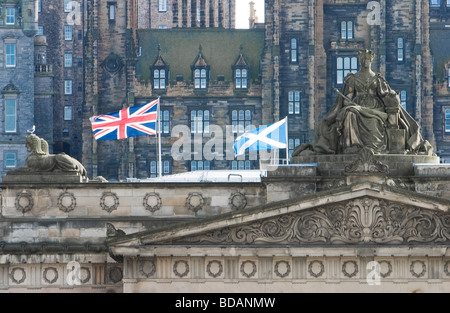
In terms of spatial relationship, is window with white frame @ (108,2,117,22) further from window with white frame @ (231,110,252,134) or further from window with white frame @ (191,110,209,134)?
window with white frame @ (231,110,252,134)

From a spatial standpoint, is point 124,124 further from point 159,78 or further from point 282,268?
point 159,78

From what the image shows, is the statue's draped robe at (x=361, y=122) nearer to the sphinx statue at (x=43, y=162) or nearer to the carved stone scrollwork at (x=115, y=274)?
the carved stone scrollwork at (x=115, y=274)

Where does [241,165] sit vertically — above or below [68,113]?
below

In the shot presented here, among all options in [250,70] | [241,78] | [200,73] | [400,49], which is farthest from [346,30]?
[200,73]

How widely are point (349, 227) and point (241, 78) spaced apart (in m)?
102

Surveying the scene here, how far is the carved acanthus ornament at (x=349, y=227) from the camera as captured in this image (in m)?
65.5

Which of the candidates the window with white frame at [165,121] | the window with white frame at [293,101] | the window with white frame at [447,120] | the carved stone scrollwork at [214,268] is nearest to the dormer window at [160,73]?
the window with white frame at [165,121]

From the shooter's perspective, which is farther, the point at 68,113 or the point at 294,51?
the point at 68,113

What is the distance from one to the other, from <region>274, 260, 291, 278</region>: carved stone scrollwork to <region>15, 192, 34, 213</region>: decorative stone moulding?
11990 millimetres

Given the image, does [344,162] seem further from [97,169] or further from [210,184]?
[97,169]

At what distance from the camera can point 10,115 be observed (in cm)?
16900

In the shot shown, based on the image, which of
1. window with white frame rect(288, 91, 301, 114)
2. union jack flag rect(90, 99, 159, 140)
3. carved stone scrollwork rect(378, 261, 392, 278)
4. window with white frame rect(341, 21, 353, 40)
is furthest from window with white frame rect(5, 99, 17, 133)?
carved stone scrollwork rect(378, 261, 392, 278)

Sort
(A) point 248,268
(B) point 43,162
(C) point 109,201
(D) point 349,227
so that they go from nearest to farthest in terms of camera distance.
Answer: (D) point 349,227 < (A) point 248,268 < (B) point 43,162 < (C) point 109,201

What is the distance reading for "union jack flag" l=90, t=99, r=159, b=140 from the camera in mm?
103000
